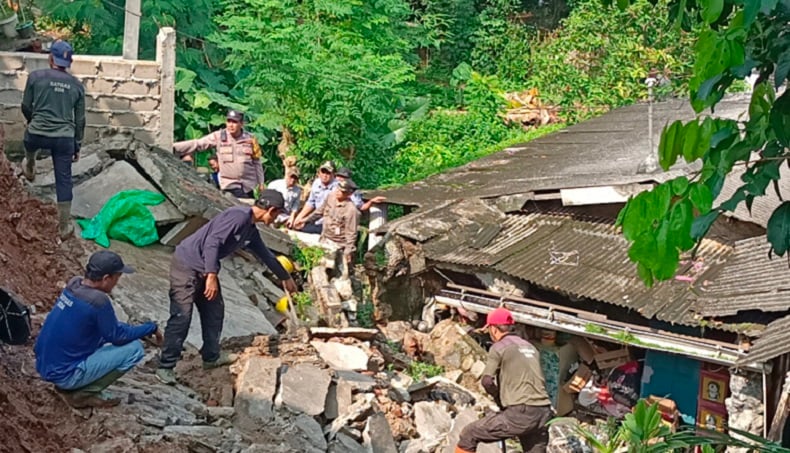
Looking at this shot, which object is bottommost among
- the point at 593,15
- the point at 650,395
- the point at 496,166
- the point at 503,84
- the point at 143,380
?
the point at 650,395

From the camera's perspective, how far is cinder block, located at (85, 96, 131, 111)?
12039mm

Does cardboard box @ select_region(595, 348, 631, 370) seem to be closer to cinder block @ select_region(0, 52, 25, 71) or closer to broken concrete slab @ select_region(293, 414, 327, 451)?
broken concrete slab @ select_region(293, 414, 327, 451)

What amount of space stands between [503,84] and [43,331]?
70.9 feet

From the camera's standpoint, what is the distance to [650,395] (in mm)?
11820

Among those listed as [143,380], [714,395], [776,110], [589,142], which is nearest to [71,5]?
[589,142]

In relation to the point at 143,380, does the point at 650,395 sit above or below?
below

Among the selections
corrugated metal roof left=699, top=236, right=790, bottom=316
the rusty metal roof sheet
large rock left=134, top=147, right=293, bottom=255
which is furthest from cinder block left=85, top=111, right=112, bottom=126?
corrugated metal roof left=699, top=236, right=790, bottom=316

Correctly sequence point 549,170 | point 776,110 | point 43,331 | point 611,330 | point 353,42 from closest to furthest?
1. point 776,110
2. point 43,331
3. point 611,330
4. point 549,170
5. point 353,42

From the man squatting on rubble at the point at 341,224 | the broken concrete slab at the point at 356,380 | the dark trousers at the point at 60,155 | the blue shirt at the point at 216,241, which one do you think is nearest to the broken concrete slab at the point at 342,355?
the broken concrete slab at the point at 356,380

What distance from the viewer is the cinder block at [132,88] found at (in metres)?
12.0

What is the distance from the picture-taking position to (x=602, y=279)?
11.8 meters

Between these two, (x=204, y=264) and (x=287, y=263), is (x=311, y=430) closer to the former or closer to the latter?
(x=204, y=264)

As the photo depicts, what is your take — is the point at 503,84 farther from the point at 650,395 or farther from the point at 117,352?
the point at 117,352

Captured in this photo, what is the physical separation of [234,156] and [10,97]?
285 cm
